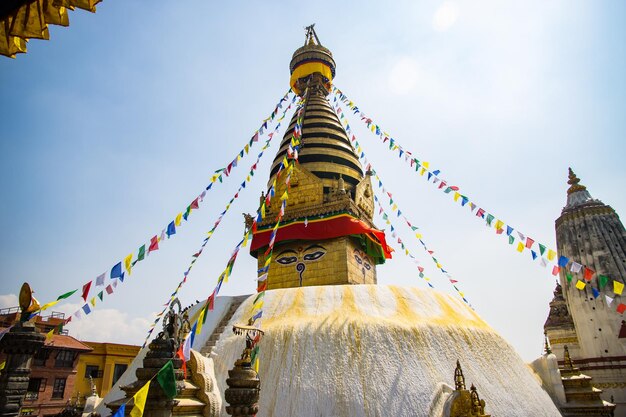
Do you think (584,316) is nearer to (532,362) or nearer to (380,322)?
(532,362)

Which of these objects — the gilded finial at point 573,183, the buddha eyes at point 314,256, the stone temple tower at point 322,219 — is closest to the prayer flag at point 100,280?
the stone temple tower at point 322,219

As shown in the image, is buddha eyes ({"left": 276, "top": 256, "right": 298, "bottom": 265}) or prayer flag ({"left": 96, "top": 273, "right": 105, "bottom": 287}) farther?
buddha eyes ({"left": 276, "top": 256, "right": 298, "bottom": 265})

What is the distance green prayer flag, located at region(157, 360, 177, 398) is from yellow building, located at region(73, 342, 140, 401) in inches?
932

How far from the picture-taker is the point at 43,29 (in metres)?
2.63

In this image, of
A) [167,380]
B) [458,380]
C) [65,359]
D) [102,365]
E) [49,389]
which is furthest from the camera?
[102,365]

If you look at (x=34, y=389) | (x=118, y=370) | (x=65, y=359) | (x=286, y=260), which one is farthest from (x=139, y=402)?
(x=118, y=370)

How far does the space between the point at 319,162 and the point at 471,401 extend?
44.1 feet

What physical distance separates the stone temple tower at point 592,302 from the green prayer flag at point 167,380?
20.5m

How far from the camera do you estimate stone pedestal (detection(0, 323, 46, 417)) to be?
6039mm

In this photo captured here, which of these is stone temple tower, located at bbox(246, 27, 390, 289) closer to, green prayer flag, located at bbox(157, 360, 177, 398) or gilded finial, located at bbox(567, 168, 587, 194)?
green prayer flag, located at bbox(157, 360, 177, 398)

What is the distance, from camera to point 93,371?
24781 millimetres

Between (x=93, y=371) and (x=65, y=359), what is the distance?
2233mm

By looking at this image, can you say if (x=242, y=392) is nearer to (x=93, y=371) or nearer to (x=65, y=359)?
(x=65, y=359)

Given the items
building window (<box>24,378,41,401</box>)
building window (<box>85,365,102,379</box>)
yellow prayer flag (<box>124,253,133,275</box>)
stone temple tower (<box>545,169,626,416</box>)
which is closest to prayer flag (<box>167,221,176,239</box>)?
yellow prayer flag (<box>124,253,133,275</box>)
